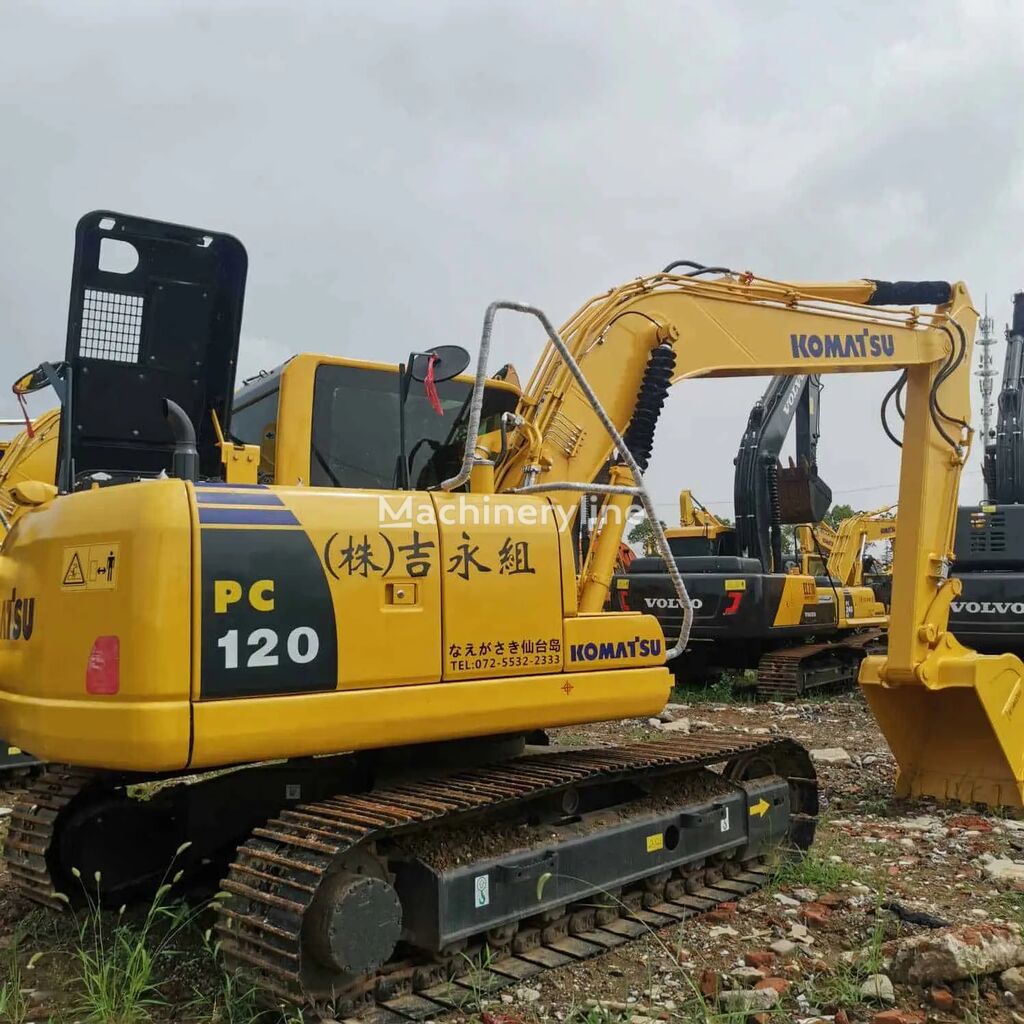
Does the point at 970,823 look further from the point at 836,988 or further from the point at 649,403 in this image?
the point at 649,403

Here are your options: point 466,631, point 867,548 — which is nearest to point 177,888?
point 466,631

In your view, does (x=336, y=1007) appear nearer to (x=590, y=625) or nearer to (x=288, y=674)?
(x=288, y=674)

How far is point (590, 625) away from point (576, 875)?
0.98 meters

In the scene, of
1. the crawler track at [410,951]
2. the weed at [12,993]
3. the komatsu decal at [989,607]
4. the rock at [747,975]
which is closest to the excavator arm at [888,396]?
the crawler track at [410,951]

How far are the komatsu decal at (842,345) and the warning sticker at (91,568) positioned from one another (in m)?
3.82

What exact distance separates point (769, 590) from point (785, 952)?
8.12m

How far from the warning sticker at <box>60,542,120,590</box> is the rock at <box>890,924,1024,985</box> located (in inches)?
116

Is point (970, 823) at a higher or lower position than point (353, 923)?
lower

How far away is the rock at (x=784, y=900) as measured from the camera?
4.73 m

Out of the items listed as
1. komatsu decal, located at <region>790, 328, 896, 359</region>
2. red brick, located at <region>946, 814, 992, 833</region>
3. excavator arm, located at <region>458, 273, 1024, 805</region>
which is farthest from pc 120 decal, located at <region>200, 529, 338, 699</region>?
red brick, located at <region>946, 814, 992, 833</region>

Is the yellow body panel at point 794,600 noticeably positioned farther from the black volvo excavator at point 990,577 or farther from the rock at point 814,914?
the rock at point 814,914

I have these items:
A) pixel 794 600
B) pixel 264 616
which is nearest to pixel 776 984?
pixel 264 616

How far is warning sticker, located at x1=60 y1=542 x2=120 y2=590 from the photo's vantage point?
346 centimetres

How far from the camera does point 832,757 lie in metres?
8.13
